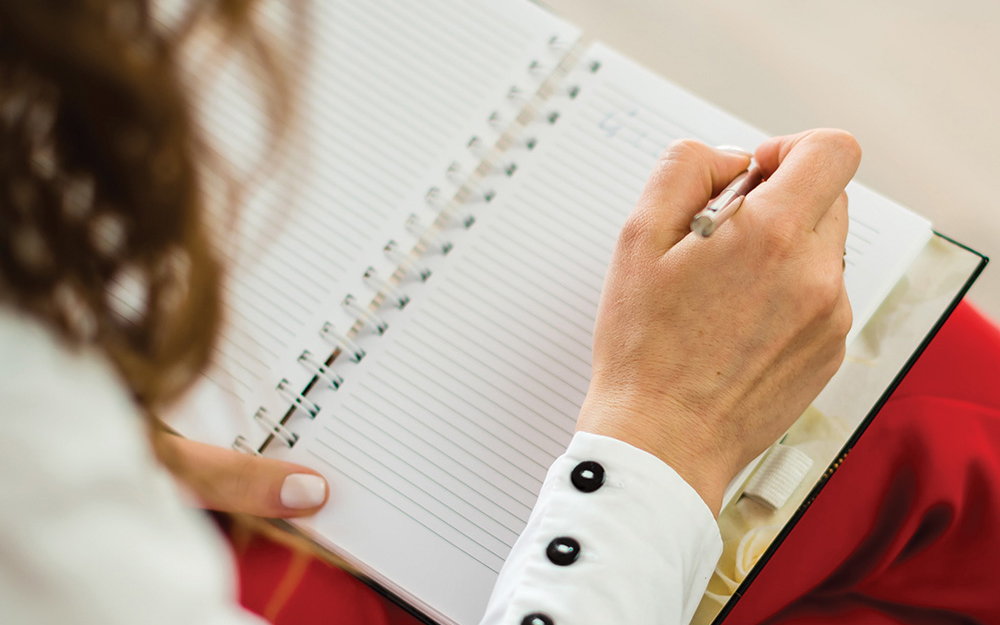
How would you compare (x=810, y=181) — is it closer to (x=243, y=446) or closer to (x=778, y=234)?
(x=778, y=234)

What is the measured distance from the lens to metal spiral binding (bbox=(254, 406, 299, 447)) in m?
0.54

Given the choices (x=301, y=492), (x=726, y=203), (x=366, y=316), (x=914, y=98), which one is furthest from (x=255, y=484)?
(x=914, y=98)

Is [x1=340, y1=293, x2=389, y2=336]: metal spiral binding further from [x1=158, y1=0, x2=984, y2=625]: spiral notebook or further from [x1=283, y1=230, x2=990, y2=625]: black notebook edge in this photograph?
[x1=283, y1=230, x2=990, y2=625]: black notebook edge

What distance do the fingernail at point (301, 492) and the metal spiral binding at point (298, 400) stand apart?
0.18 feet

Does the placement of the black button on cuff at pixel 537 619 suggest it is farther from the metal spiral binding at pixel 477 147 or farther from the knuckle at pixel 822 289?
the metal spiral binding at pixel 477 147

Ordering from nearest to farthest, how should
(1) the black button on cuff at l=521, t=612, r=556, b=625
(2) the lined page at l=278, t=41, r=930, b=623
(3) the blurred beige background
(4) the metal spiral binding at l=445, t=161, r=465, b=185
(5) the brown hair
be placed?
(5) the brown hair
(1) the black button on cuff at l=521, t=612, r=556, b=625
(2) the lined page at l=278, t=41, r=930, b=623
(4) the metal spiral binding at l=445, t=161, r=465, b=185
(3) the blurred beige background

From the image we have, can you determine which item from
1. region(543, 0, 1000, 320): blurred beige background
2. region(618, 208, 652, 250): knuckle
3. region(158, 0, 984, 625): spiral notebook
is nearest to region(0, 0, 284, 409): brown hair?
region(158, 0, 984, 625): spiral notebook

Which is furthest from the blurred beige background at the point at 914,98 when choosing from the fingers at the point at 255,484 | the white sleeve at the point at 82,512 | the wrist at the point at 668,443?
the white sleeve at the point at 82,512

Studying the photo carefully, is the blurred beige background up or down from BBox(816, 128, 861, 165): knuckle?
up

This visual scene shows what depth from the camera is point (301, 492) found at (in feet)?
1.66

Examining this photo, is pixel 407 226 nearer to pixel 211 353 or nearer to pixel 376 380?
pixel 376 380

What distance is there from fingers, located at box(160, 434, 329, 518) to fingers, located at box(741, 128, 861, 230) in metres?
0.35

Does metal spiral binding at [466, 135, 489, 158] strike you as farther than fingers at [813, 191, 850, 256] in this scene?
Yes

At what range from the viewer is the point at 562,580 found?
402mm
